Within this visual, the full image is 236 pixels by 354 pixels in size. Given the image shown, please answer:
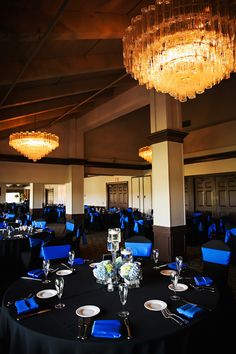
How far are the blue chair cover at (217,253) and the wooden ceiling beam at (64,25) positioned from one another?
3.17m

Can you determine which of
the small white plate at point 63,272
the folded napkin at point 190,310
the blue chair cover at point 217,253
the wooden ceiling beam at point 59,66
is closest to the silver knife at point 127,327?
the folded napkin at point 190,310

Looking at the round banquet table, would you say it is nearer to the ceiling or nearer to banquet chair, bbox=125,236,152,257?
banquet chair, bbox=125,236,152,257

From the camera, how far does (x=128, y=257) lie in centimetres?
249

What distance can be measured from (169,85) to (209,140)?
660 centimetres

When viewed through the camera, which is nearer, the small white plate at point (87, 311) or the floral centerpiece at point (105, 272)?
the small white plate at point (87, 311)

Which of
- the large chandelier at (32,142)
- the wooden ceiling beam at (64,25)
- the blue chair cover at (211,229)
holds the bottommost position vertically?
the blue chair cover at (211,229)

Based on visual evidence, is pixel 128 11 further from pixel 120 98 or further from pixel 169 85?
pixel 120 98

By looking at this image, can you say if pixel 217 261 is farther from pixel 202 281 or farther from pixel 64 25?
pixel 64 25

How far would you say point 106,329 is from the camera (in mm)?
1493

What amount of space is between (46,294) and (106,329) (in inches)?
31.5

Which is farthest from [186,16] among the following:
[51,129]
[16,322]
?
[51,129]

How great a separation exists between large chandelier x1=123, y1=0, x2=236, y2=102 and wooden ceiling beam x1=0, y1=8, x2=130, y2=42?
2.32 feet

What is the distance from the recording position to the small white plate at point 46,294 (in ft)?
6.69

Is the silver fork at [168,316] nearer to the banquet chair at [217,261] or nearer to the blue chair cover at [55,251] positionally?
the banquet chair at [217,261]
